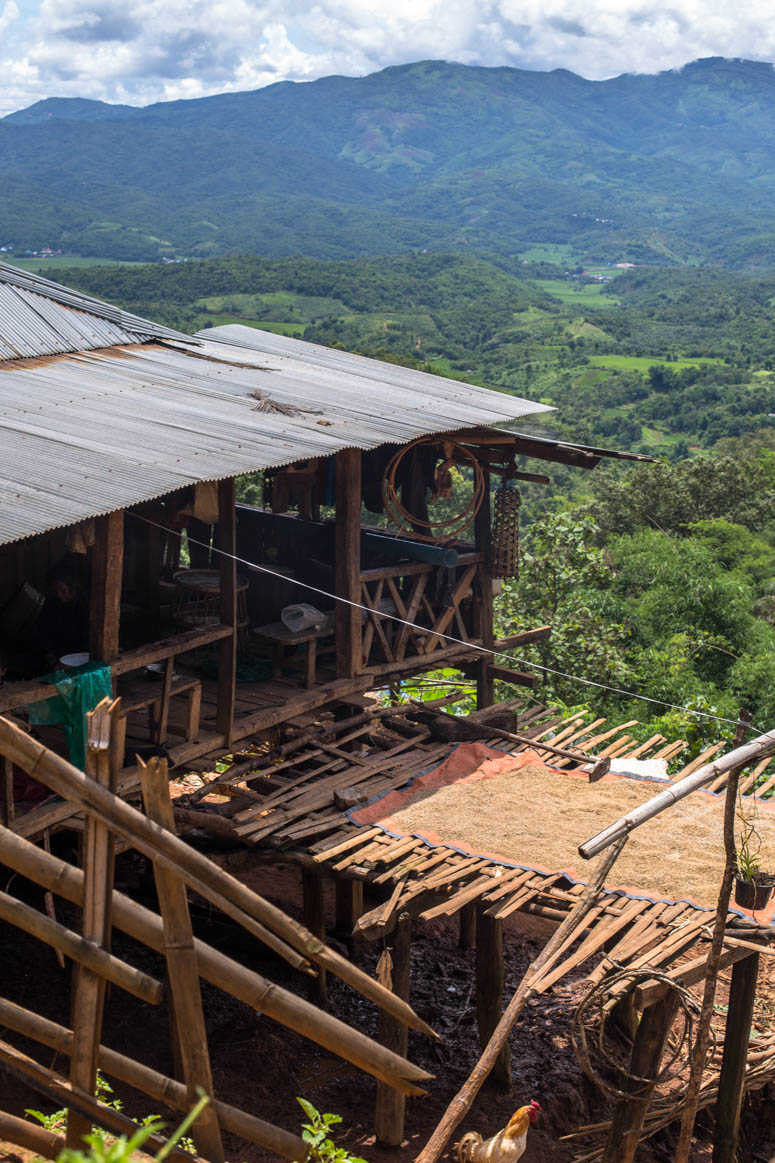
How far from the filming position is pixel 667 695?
16625 mm

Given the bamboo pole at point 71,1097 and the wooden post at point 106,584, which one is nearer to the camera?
the bamboo pole at point 71,1097

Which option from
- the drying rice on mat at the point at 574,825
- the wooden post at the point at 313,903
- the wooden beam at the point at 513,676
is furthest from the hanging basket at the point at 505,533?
the wooden post at the point at 313,903

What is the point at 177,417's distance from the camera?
31.3ft

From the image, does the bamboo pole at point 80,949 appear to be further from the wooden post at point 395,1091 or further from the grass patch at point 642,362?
the grass patch at point 642,362

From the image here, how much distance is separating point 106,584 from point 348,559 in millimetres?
2938

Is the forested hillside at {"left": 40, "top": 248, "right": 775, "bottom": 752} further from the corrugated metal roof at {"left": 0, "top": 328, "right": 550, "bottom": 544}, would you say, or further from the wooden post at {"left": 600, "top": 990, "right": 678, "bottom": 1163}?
the wooden post at {"left": 600, "top": 990, "right": 678, "bottom": 1163}

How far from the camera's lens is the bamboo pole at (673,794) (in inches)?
232

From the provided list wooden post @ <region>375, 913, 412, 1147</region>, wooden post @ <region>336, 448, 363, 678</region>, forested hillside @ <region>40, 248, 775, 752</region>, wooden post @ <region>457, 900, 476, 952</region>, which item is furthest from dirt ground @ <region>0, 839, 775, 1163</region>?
forested hillside @ <region>40, 248, 775, 752</region>

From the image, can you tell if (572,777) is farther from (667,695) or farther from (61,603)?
(667,695)

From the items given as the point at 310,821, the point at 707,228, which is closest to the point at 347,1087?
the point at 310,821

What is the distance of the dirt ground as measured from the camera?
336 inches

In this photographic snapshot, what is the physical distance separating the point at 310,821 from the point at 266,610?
146 inches

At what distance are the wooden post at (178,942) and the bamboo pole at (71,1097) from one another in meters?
0.36

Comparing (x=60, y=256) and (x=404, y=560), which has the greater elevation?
(x=60, y=256)
